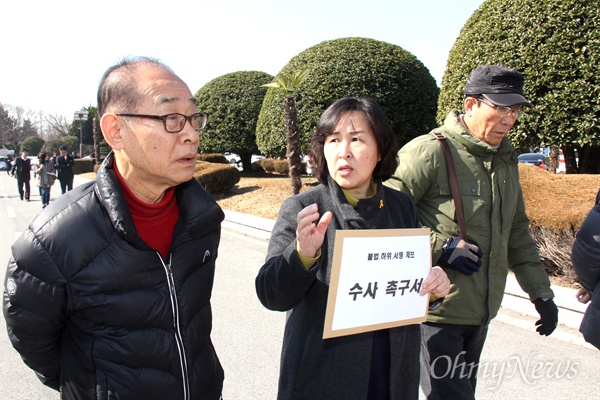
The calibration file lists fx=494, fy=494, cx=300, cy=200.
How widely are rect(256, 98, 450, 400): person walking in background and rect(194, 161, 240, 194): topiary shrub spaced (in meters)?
13.3

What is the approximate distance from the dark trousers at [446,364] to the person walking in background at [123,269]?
1255mm

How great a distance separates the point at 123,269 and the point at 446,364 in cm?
172

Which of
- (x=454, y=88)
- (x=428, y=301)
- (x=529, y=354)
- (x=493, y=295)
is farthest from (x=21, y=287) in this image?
(x=454, y=88)

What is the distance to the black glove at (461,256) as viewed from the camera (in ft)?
7.95

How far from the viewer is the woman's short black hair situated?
6.63 feet

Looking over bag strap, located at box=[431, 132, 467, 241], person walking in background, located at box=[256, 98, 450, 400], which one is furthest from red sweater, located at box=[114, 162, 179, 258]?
bag strap, located at box=[431, 132, 467, 241]

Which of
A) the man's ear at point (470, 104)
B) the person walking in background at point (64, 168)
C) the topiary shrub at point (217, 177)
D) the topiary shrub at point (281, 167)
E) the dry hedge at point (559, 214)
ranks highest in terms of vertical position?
the man's ear at point (470, 104)

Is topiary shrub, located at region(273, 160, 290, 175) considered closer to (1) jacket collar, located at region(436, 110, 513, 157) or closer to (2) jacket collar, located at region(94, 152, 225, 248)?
(1) jacket collar, located at region(436, 110, 513, 157)

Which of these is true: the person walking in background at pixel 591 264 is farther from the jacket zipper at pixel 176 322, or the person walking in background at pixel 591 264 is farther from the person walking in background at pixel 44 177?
the person walking in background at pixel 44 177

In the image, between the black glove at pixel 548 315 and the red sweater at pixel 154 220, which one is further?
the black glove at pixel 548 315

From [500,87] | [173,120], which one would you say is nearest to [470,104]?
[500,87]

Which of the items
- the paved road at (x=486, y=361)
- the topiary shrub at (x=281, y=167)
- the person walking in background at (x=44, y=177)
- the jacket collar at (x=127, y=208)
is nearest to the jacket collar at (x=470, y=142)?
the paved road at (x=486, y=361)

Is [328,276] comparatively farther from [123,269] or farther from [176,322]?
[123,269]

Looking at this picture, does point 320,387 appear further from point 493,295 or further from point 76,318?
point 493,295
